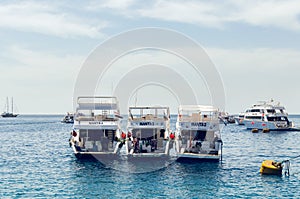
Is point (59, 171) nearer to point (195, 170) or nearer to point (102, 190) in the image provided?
point (102, 190)

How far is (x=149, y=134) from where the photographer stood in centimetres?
4691

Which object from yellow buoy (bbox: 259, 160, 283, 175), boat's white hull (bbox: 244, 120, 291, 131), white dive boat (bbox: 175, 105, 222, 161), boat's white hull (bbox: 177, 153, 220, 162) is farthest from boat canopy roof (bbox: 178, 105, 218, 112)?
boat's white hull (bbox: 244, 120, 291, 131)

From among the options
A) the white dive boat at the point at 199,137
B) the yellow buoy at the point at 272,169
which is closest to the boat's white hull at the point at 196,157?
the white dive boat at the point at 199,137

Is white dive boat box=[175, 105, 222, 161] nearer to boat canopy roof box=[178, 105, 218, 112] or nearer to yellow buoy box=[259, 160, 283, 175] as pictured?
boat canopy roof box=[178, 105, 218, 112]

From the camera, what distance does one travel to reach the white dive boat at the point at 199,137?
41406 millimetres

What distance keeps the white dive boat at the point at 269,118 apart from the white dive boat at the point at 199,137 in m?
63.7

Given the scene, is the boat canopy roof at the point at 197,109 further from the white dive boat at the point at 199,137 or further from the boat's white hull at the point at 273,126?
the boat's white hull at the point at 273,126

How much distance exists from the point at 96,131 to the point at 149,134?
623 centimetres

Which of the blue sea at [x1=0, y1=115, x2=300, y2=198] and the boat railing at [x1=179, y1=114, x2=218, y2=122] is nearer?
the blue sea at [x1=0, y1=115, x2=300, y2=198]

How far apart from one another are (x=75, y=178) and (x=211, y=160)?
14.9 metres

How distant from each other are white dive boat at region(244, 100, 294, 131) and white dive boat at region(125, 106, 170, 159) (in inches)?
2545

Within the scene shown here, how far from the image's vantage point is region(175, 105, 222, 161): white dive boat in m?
41.4

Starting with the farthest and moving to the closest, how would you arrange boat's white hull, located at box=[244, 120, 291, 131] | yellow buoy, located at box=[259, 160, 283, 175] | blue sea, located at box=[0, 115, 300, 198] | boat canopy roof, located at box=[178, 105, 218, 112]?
boat's white hull, located at box=[244, 120, 291, 131] → boat canopy roof, located at box=[178, 105, 218, 112] → yellow buoy, located at box=[259, 160, 283, 175] → blue sea, located at box=[0, 115, 300, 198]

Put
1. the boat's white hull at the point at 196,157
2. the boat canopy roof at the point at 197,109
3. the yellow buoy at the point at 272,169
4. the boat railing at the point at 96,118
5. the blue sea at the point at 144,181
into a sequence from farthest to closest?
1. the boat canopy roof at the point at 197,109
2. the boat railing at the point at 96,118
3. the boat's white hull at the point at 196,157
4. the yellow buoy at the point at 272,169
5. the blue sea at the point at 144,181
